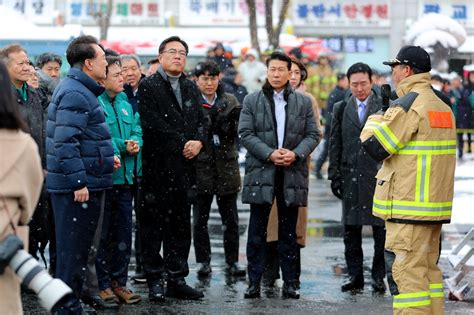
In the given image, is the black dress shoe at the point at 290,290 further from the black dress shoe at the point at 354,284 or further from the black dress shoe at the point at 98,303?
the black dress shoe at the point at 98,303

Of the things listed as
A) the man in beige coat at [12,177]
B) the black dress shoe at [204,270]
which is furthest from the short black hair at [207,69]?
the man in beige coat at [12,177]

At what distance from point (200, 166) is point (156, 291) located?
1.87 metres

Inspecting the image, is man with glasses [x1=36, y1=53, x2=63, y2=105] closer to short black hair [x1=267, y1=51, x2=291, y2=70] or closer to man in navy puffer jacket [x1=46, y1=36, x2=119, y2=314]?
short black hair [x1=267, y1=51, x2=291, y2=70]

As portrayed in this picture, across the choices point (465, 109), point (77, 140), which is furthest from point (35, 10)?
point (77, 140)

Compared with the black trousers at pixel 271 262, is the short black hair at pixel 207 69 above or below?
above

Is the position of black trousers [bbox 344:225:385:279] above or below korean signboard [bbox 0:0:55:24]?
below

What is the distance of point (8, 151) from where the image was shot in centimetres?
539

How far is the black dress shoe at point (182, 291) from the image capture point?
9562mm

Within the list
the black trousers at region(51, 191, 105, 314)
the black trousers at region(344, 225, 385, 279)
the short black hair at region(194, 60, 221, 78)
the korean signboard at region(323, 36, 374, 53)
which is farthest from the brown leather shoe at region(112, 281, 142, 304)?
the korean signboard at region(323, 36, 374, 53)

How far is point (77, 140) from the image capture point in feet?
26.4

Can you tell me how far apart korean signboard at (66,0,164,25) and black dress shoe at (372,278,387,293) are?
34.4m

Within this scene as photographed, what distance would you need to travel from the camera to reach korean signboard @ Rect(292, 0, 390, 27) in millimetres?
42812

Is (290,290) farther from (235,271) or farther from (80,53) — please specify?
(80,53)

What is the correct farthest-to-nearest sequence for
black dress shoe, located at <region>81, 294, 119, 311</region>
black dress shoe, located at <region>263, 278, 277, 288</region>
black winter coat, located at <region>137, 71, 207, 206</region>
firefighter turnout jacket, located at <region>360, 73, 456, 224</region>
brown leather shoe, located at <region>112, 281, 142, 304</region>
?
black dress shoe, located at <region>263, 278, 277, 288</region> < black winter coat, located at <region>137, 71, 207, 206</region> < brown leather shoe, located at <region>112, 281, 142, 304</region> < black dress shoe, located at <region>81, 294, 119, 311</region> < firefighter turnout jacket, located at <region>360, 73, 456, 224</region>
